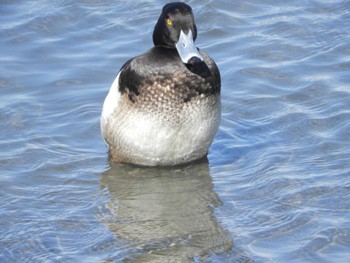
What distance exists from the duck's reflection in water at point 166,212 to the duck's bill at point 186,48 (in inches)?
41.3

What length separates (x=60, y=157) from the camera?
29.2ft

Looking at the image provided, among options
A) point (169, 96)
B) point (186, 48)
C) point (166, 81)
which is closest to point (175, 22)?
point (186, 48)

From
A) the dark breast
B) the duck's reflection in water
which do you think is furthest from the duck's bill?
the duck's reflection in water

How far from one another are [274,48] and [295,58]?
1.06 feet

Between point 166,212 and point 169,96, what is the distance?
3.13ft

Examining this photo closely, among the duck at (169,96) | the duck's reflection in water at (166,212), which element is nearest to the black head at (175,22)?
the duck at (169,96)

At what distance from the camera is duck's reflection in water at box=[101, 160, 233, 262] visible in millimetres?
7152

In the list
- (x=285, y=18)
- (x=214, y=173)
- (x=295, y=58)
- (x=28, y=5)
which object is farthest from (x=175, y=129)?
(x=28, y=5)

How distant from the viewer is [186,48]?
26.6ft

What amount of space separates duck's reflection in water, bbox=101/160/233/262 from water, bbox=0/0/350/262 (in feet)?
0.05

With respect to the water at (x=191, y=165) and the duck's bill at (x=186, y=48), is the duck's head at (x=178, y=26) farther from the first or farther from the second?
the water at (x=191, y=165)

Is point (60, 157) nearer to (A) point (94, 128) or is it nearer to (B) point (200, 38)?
(A) point (94, 128)

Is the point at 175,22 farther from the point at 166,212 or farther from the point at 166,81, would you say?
the point at 166,212

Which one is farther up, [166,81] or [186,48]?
[186,48]
